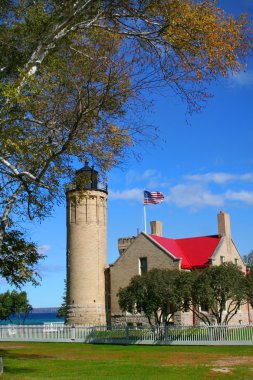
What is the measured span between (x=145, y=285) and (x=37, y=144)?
22.5 meters

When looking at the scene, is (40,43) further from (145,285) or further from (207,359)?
(145,285)

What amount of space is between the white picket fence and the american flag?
13.1 meters

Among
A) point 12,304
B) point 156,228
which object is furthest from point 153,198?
point 12,304

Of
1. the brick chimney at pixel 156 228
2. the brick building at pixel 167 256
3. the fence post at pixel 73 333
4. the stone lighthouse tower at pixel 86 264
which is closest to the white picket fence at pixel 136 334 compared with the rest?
the fence post at pixel 73 333

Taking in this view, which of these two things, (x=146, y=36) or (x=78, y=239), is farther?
(x=78, y=239)

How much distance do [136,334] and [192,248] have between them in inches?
551

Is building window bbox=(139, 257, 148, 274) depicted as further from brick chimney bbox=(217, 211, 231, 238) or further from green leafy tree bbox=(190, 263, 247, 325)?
green leafy tree bbox=(190, 263, 247, 325)

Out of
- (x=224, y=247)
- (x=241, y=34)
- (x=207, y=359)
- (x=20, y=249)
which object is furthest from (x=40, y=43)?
(x=224, y=247)

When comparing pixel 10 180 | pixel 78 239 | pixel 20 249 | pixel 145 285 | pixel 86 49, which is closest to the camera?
pixel 86 49

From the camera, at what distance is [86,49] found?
15547 mm

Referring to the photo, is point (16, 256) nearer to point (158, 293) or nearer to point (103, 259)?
point (158, 293)

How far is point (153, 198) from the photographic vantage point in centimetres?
4803

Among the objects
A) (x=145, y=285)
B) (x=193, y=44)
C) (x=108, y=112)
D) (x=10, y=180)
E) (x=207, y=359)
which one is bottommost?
(x=207, y=359)

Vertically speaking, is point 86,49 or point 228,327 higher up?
point 86,49
